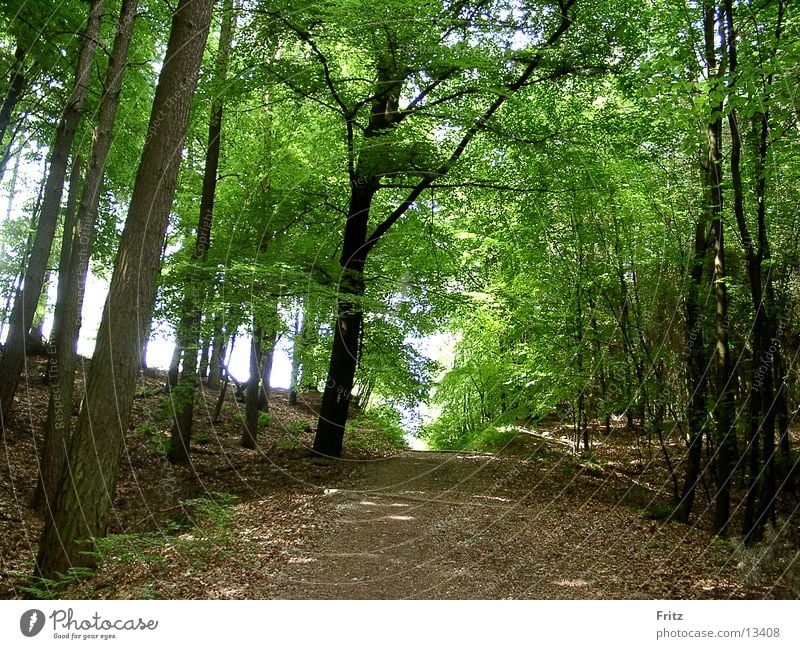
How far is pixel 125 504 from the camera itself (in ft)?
31.5

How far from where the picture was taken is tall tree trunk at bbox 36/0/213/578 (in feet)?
17.4

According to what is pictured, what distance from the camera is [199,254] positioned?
34.3 feet

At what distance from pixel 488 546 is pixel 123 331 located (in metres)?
4.86

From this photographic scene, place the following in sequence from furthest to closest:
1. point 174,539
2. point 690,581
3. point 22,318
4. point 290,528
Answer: point 22,318, point 290,528, point 174,539, point 690,581

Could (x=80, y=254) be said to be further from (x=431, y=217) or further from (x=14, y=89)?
(x=431, y=217)

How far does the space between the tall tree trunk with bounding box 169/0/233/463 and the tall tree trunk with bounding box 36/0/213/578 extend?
3.92m

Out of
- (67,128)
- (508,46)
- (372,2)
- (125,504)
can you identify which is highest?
(508,46)

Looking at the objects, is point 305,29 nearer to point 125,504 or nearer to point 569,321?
point 569,321

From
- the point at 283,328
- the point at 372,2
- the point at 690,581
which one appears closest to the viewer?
the point at 690,581

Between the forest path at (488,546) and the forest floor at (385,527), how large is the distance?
29mm

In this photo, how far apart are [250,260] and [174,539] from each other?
4.38 meters

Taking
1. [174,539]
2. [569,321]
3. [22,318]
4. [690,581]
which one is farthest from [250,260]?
[690,581]
